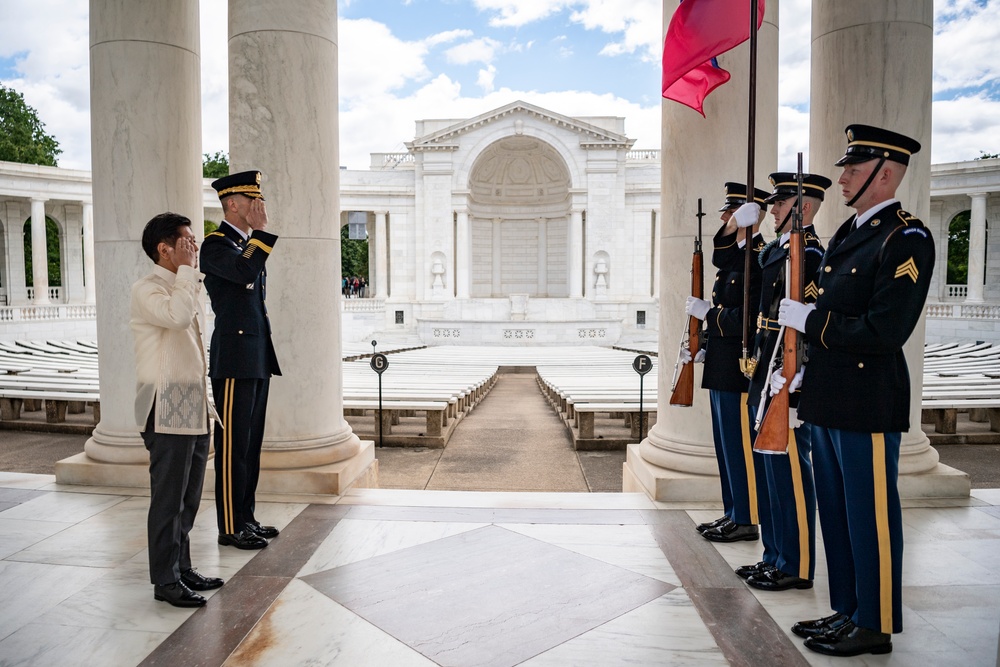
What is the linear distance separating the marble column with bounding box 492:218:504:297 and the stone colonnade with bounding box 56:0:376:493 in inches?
1528

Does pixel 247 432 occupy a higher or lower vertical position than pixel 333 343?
lower

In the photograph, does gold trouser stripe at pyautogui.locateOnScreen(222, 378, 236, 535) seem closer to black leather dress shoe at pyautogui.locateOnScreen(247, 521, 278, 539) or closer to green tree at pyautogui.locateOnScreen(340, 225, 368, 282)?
black leather dress shoe at pyautogui.locateOnScreen(247, 521, 278, 539)

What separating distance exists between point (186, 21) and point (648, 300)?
3779 cm

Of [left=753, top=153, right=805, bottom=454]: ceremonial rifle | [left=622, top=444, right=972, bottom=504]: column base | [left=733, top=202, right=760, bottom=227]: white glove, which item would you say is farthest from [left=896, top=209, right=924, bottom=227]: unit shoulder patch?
[left=622, top=444, right=972, bottom=504]: column base

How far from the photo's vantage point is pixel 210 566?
5102mm

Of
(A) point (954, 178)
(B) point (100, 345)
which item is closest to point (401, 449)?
(B) point (100, 345)

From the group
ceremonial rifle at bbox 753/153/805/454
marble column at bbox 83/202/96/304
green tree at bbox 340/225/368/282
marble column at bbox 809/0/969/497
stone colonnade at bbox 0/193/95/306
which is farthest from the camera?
green tree at bbox 340/225/368/282

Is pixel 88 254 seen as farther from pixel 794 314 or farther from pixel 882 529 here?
pixel 882 529

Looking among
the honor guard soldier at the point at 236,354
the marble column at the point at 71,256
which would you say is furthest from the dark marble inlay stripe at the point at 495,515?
the marble column at the point at 71,256

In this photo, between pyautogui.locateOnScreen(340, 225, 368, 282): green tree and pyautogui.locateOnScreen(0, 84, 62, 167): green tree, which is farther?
pyautogui.locateOnScreen(340, 225, 368, 282): green tree

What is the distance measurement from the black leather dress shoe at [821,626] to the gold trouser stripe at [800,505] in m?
0.60

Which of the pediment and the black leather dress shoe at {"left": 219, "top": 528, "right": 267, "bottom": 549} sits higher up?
the pediment

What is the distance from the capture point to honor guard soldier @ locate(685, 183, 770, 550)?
5363 millimetres

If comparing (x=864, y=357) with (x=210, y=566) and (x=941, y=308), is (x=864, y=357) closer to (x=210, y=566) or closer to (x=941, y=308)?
(x=210, y=566)
